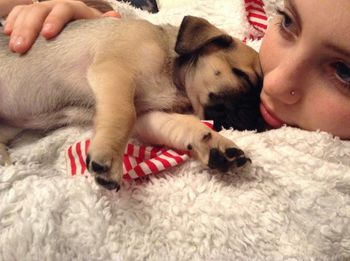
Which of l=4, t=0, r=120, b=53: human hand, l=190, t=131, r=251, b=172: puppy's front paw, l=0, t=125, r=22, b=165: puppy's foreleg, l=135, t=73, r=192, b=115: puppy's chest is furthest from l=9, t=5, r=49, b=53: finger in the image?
l=190, t=131, r=251, b=172: puppy's front paw

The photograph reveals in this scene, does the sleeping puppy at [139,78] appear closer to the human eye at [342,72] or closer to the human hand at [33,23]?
the human hand at [33,23]

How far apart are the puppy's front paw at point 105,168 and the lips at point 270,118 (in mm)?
571

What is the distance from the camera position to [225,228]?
0.99 meters

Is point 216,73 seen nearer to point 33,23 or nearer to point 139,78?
point 139,78

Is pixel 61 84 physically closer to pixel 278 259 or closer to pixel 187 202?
pixel 187 202

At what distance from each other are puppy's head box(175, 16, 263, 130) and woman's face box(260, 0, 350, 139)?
7.3 inches

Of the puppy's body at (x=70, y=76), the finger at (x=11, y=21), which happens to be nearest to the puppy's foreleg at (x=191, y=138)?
the puppy's body at (x=70, y=76)

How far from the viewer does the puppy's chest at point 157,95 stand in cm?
154

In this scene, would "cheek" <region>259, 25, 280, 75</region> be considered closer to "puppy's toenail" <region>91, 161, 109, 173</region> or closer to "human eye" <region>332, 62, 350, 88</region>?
"human eye" <region>332, 62, 350, 88</region>

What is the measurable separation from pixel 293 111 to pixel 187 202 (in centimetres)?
48

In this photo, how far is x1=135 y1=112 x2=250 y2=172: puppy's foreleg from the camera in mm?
1119

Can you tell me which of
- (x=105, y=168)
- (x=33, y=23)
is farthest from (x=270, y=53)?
(x=33, y=23)

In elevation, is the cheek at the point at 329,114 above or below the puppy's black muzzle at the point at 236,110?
above

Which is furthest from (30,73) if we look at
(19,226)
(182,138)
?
(19,226)
